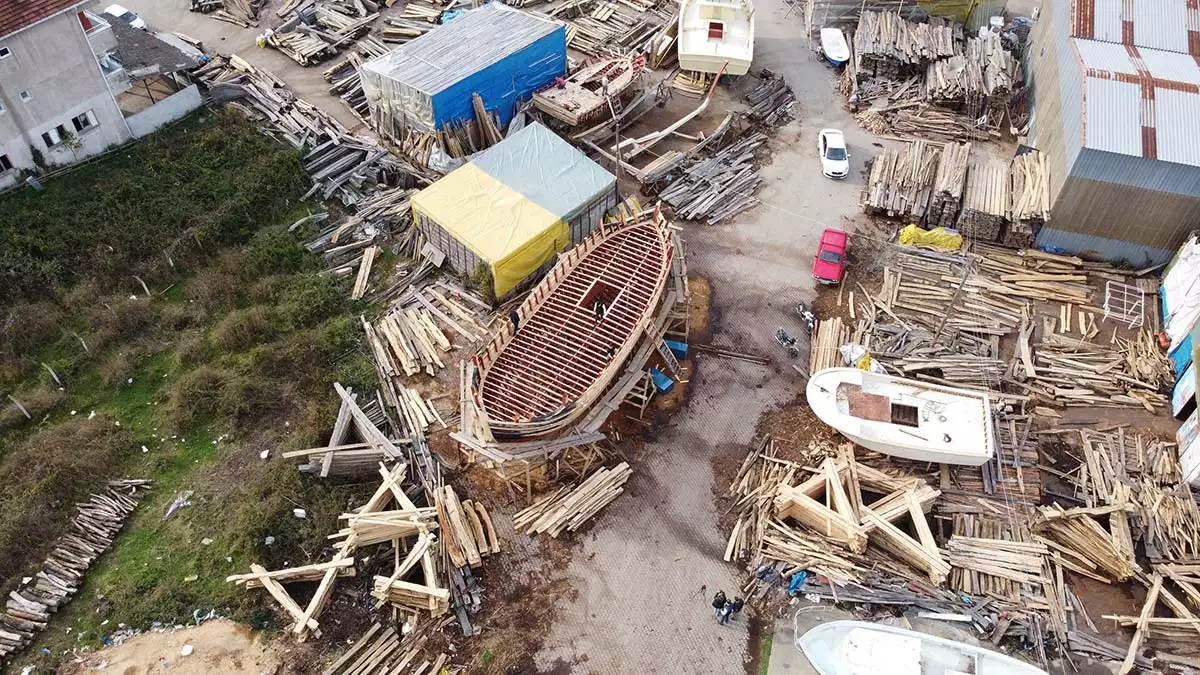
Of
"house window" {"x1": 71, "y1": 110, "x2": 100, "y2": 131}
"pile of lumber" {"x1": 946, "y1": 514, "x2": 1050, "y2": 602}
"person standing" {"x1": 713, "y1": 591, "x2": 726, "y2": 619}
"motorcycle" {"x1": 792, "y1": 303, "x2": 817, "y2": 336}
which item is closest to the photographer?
"person standing" {"x1": 713, "y1": 591, "x2": 726, "y2": 619}

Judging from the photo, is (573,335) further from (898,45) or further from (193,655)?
(898,45)

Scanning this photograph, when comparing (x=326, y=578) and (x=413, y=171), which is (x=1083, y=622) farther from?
(x=413, y=171)

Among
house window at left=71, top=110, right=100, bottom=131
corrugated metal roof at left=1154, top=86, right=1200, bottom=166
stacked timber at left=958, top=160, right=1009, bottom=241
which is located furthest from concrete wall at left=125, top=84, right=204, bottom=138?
corrugated metal roof at left=1154, top=86, right=1200, bottom=166

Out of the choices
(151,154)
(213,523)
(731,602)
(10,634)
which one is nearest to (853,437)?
(731,602)

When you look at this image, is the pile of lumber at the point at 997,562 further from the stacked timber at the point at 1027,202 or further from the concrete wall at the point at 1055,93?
the concrete wall at the point at 1055,93

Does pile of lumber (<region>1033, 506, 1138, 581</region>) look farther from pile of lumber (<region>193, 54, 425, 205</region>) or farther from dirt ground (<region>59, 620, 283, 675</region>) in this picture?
pile of lumber (<region>193, 54, 425, 205</region>)

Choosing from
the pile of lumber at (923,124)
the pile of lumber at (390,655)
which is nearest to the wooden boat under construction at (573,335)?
the pile of lumber at (390,655)

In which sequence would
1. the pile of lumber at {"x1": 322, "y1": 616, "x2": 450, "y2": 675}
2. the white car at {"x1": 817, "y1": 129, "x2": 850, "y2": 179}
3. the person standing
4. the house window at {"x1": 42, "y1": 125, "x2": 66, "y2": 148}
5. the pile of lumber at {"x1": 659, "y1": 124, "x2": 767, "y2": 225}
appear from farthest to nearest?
the white car at {"x1": 817, "y1": 129, "x2": 850, "y2": 179}, the pile of lumber at {"x1": 659, "y1": 124, "x2": 767, "y2": 225}, the house window at {"x1": 42, "y1": 125, "x2": 66, "y2": 148}, the person standing, the pile of lumber at {"x1": 322, "y1": 616, "x2": 450, "y2": 675}
